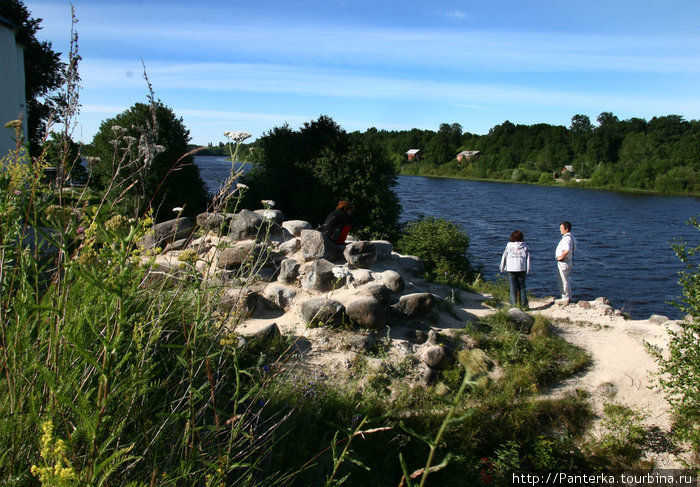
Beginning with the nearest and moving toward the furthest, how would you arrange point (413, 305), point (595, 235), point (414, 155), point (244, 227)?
point (413, 305) → point (244, 227) → point (595, 235) → point (414, 155)

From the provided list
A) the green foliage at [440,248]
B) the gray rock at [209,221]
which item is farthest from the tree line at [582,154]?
the gray rock at [209,221]

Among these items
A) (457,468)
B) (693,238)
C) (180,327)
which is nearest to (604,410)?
(457,468)

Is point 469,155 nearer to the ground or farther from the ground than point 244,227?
farther from the ground

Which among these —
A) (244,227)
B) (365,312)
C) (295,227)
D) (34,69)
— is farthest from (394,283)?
(34,69)

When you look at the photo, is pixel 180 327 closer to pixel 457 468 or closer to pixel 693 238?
pixel 457 468

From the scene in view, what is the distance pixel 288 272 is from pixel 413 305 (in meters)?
2.27

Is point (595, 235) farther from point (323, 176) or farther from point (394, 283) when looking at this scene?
point (394, 283)

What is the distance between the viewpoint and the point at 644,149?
2982 inches

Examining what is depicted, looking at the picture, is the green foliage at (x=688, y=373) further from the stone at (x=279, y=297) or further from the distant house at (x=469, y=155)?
the distant house at (x=469, y=155)

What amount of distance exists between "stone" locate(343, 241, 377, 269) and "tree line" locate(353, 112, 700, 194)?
159ft

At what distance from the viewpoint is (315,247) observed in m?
8.79

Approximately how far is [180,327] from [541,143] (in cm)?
10515

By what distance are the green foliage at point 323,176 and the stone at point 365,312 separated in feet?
19.9

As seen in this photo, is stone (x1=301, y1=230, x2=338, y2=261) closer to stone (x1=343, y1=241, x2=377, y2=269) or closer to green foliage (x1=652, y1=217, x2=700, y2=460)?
stone (x1=343, y1=241, x2=377, y2=269)
